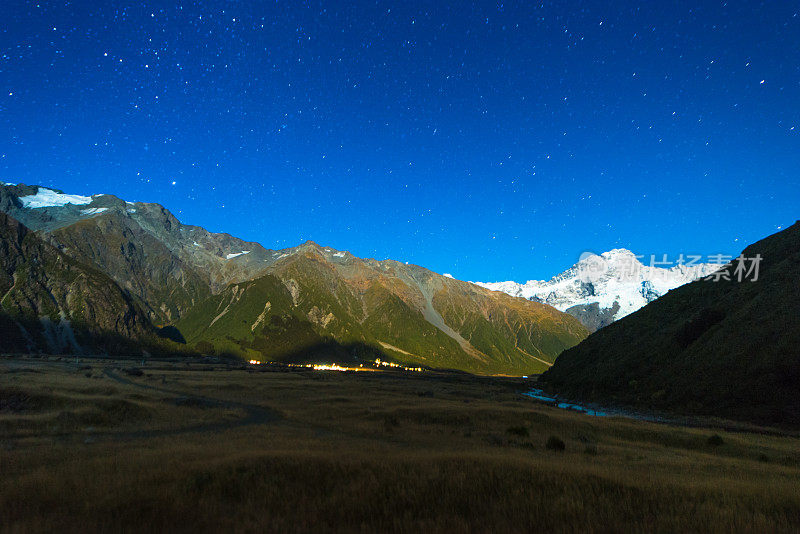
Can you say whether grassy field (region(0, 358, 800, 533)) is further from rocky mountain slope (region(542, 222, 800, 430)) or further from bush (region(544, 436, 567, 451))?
rocky mountain slope (region(542, 222, 800, 430))

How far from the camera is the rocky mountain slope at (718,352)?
47.8m

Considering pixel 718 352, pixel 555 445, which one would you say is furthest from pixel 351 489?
pixel 718 352

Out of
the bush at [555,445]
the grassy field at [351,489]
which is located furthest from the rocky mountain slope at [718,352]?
the bush at [555,445]

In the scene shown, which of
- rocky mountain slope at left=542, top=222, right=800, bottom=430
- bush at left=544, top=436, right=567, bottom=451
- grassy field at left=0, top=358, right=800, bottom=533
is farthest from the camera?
rocky mountain slope at left=542, top=222, right=800, bottom=430

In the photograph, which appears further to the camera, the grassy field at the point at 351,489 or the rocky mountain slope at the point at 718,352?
the rocky mountain slope at the point at 718,352

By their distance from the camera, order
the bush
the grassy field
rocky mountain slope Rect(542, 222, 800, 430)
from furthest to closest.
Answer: rocky mountain slope Rect(542, 222, 800, 430), the bush, the grassy field

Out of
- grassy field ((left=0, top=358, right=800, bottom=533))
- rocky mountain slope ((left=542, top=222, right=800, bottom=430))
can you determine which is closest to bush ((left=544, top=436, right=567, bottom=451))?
grassy field ((left=0, top=358, right=800, bottom=533))

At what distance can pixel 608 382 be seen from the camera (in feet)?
253

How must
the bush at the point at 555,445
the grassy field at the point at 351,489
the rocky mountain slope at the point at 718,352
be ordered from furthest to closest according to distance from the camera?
the rocky mountain slope at the point at 718,352
the bush at the point at 555,445
the grassy field at the point at 351,489

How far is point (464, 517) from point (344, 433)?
19988 mm

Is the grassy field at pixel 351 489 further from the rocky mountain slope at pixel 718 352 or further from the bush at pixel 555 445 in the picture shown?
the rocky mountain slope at pixel 718 352

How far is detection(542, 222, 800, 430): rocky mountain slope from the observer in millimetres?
47812

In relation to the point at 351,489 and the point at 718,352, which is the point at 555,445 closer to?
the point at 351,489

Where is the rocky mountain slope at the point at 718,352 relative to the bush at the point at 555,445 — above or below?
above
